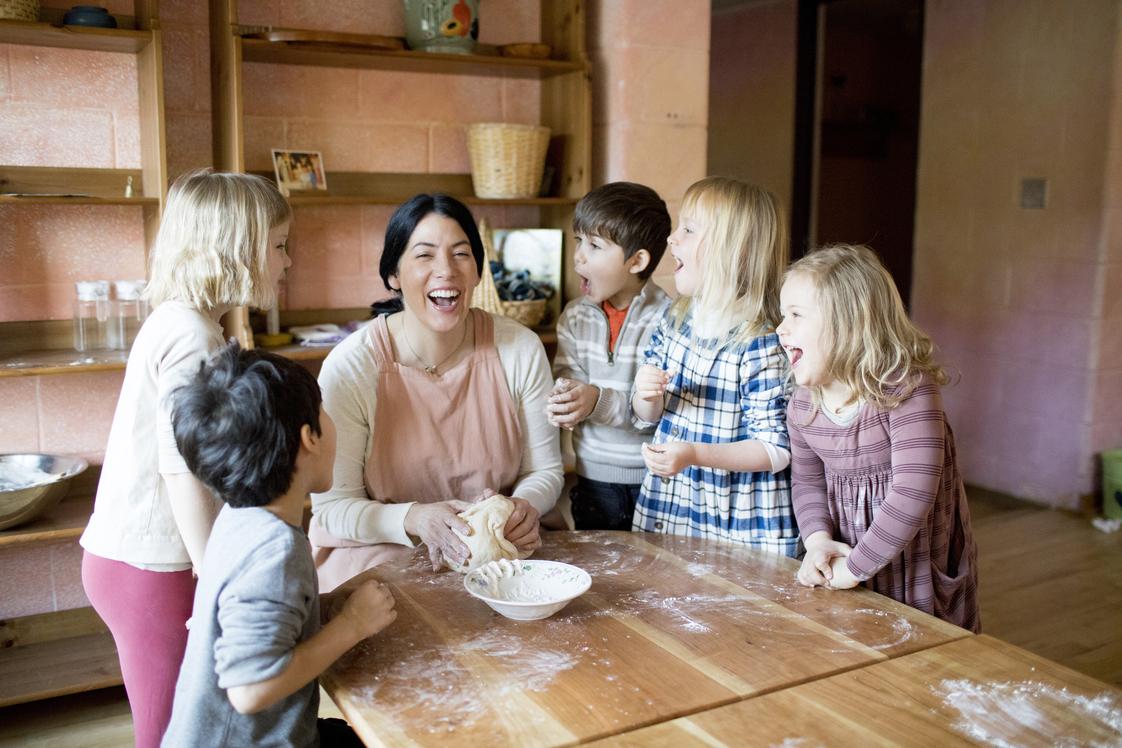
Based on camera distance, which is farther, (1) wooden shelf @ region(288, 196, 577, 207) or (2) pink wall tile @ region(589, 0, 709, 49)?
(2) pink wall tile @ region(589, 0, 709, 49)

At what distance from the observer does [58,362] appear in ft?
8.68

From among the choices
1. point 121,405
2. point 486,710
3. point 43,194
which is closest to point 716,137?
point 43,194

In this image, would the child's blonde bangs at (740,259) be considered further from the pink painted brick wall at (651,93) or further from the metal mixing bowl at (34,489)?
the metal mixing bowl at (34,489)

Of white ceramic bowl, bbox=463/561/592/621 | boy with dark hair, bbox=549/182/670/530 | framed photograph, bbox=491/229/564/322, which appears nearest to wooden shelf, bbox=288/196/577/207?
framed photograph, bbox=491/229/564/322

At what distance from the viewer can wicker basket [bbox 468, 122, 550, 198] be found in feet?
10.3

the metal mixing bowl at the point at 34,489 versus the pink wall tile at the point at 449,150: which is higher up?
the pink wall tile at the point at 449,150

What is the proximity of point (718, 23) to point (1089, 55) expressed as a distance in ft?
7.77

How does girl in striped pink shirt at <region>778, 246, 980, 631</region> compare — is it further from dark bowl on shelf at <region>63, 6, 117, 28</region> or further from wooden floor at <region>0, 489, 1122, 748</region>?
dark bowl on shelf at <region>63, 6, 117, 28</region>

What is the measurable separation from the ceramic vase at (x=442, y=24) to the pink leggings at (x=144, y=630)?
1.77 meters

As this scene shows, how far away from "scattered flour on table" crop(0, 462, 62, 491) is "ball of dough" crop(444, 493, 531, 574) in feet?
4.67

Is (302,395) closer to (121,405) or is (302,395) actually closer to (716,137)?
(121,405)

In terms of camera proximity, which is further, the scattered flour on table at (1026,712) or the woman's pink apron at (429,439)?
the woman's pink apron at (429,439)

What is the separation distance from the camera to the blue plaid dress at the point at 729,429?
2.07 m

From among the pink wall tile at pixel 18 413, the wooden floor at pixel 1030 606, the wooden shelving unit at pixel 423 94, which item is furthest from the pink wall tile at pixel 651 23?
the wooden floor at pixel 1030 606
